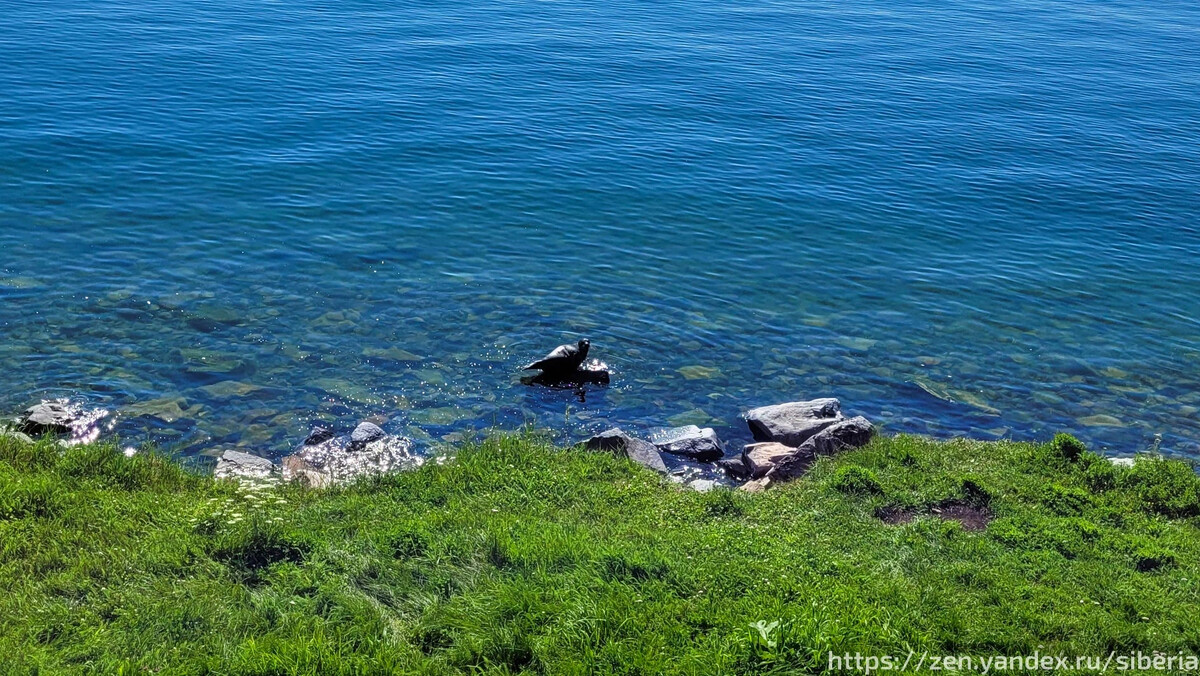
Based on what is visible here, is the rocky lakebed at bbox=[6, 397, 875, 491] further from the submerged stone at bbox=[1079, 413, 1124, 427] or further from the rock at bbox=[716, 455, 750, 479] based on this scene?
the submerged stone at bbox=[1079, 413, 1124, 427]

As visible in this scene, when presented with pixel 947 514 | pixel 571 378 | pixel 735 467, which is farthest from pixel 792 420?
pixel 571 378

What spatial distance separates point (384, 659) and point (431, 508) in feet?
16.8

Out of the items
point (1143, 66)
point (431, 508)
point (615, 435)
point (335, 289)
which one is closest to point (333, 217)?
point (335, 289)

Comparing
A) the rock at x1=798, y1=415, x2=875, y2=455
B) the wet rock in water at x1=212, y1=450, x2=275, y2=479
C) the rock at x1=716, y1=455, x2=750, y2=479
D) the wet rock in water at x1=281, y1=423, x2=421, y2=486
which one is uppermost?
the rock at x1=798, y1=415, x2=875, y2=455

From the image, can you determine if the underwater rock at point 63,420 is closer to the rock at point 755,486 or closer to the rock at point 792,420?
the rock at point 755,486

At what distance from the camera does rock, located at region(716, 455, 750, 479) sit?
20.9 meters

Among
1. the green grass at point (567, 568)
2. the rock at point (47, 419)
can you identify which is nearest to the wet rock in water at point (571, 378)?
the green grass at point (567, 568)

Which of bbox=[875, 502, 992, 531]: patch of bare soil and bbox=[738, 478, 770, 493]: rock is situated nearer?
bbox=[875, 502, 992, 531]: patch of bare soil

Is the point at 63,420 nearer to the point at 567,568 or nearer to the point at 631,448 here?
the point at 631,448

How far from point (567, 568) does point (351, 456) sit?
26.2ft

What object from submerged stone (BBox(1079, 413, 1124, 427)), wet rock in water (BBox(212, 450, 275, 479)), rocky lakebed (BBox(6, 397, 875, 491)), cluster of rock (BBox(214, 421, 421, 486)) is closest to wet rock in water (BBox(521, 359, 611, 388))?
rocky lakebed (BBox(6, 397, 875, 491))

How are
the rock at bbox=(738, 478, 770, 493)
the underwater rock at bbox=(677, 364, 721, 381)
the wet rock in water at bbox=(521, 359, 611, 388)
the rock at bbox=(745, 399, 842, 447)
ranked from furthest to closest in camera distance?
1. the underwater rock at bbox=(677, 364, 721, 381)
2. the wet rock in water at bbox=(521, 359, 611, 388)
3. the rock at bbox=(745, 399, 842, 447)
4. the rock at bbox=(738, 478, 770, 493)

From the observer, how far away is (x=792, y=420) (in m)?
22.2

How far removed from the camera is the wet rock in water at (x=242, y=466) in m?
19.0
